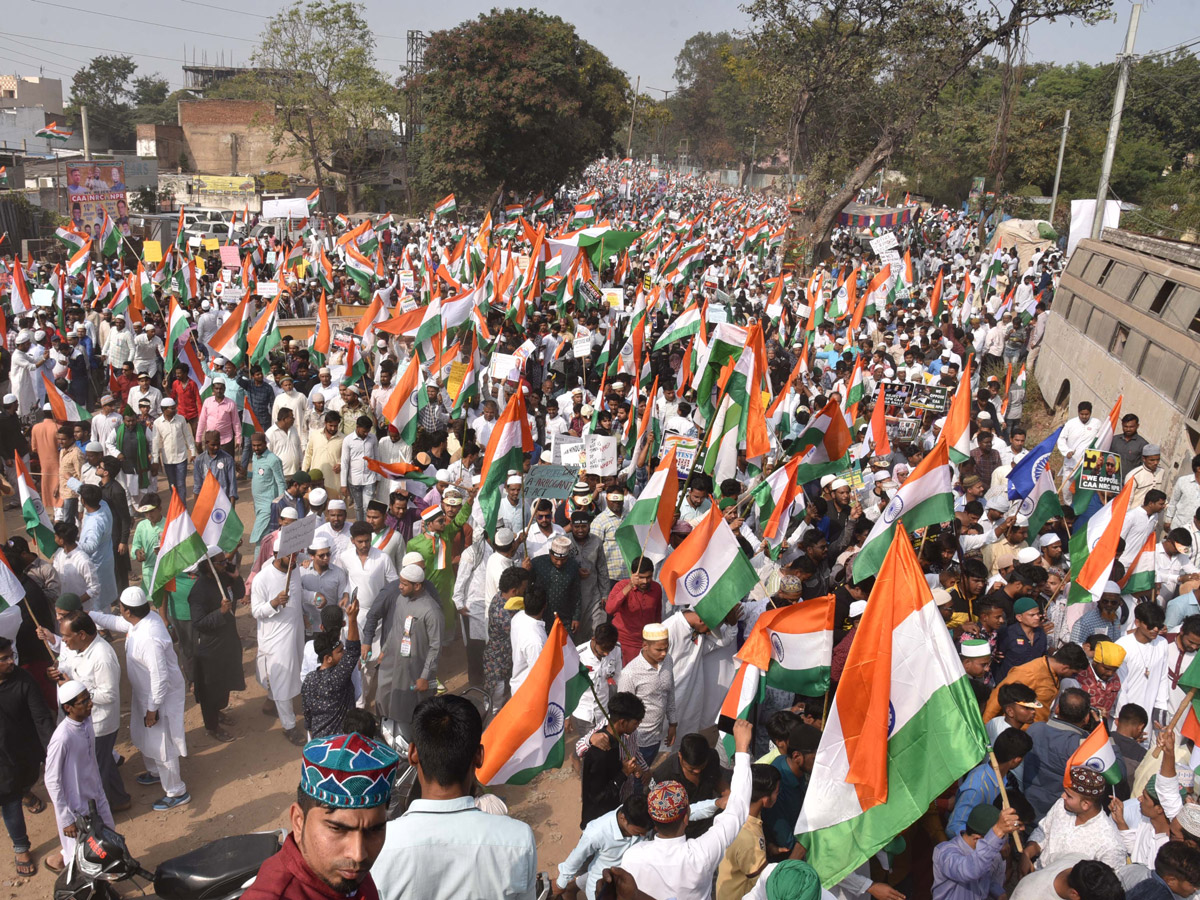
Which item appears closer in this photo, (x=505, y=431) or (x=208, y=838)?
(x=208, y=838)

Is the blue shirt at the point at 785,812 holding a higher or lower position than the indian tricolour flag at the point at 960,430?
lower

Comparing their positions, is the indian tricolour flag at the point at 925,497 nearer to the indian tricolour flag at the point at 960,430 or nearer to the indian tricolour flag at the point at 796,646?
the indian tricolour flag at the point at 960,430

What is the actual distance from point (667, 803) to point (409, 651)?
273cm

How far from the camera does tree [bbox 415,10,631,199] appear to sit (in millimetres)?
40562

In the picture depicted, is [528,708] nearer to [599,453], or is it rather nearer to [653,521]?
[653,521]

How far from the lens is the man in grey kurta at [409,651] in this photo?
6.09 metres

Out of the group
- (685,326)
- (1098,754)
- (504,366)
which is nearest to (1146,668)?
(1098,754)

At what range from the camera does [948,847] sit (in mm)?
4180

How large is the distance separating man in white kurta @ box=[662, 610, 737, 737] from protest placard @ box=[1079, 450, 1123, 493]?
14.0ft

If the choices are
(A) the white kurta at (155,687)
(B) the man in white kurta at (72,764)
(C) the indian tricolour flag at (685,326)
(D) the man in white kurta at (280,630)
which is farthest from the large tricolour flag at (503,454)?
(C) the indian tricolour flag at (685,326)

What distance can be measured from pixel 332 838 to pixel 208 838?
13.7ft

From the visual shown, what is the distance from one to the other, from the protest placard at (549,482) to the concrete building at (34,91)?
243ft

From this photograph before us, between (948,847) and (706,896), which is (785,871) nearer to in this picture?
(706,896)

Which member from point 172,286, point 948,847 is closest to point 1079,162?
point 172,286
